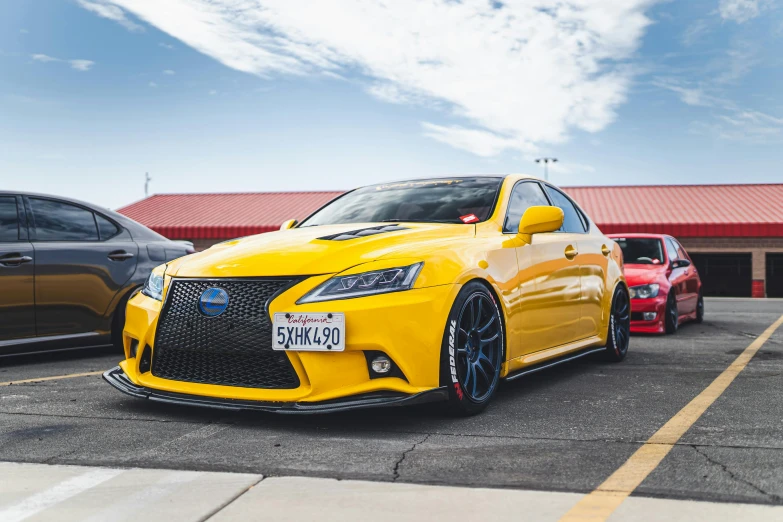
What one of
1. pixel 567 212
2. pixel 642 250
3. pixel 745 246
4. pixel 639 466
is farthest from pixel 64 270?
pixel 745 246

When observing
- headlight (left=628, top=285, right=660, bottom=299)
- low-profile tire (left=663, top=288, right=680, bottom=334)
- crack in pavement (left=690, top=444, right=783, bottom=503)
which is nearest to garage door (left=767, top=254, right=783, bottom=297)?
low-profile tire (left=663, top=288, right=680, bottom=334)

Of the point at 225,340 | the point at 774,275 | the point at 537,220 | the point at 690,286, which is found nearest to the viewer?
the point at 225,340

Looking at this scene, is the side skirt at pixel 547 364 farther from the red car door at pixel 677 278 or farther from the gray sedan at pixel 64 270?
the red car door at pixel 677 278

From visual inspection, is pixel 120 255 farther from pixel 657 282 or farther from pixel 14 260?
pixel 657 282

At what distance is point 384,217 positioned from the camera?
5.43 metres

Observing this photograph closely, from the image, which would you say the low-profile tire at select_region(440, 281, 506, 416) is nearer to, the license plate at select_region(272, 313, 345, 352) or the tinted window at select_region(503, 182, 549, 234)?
the license plate at select_region(272, 313, 345, 352)

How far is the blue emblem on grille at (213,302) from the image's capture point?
412cm

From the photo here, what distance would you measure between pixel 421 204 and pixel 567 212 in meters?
1.59

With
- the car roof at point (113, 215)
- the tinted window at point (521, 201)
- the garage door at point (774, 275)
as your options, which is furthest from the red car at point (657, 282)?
the garage door at point (774, 275)

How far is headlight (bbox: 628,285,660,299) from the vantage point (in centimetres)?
964

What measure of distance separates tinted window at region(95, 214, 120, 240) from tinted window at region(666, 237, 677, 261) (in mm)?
6764

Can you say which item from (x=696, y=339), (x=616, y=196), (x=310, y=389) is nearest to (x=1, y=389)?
(x=310, y=389)

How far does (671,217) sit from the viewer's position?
1135 inches

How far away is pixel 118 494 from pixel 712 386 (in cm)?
398
